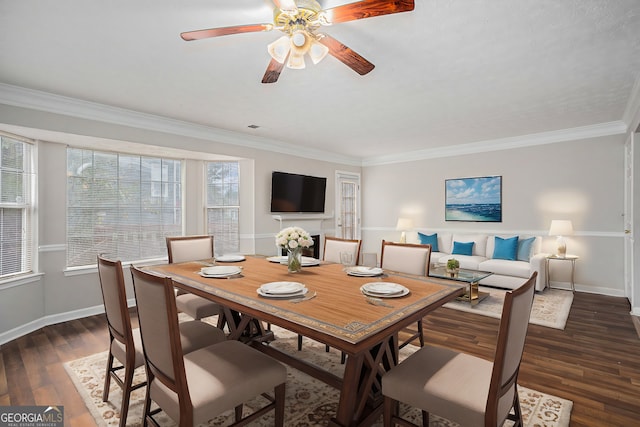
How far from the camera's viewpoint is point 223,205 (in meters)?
5.33

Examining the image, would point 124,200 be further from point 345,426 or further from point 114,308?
point 345,426

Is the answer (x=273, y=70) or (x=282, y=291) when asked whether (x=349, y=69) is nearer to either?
(x=273, y=70)

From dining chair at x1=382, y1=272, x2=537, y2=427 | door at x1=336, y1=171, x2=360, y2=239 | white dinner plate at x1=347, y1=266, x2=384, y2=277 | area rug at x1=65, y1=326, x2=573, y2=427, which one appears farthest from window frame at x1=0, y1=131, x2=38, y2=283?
door at x1=336, y1=171, x2=360, y2=239

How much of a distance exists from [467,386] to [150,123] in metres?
4.35

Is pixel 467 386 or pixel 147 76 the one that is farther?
pixel 147 76

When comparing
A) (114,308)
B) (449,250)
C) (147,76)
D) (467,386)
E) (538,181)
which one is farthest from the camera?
(449,250)

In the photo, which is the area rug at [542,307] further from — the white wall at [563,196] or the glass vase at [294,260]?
the glass vase at [294,260]

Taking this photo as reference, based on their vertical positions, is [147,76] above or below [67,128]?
above

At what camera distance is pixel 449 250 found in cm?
622

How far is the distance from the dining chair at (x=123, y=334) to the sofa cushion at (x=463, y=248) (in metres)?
4.85

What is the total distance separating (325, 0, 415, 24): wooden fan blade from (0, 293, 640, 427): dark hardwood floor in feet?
8.56

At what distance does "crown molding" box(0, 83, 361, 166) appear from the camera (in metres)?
3.19

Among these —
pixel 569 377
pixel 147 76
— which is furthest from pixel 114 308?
pixel 569 377

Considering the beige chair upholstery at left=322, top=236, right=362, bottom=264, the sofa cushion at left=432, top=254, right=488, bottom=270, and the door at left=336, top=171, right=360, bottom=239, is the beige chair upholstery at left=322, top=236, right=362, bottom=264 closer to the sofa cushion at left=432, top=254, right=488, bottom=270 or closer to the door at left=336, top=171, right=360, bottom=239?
the sofa cushion at left=432, top=254, right=488, bottom=270
